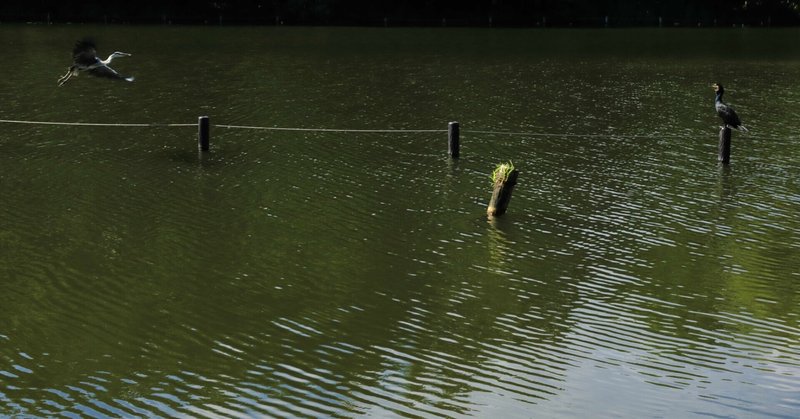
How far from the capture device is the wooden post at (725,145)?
2548 centimetres

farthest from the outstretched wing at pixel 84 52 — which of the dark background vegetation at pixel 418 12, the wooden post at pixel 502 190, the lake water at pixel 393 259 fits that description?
the dark background vegetation at pixel 418 12

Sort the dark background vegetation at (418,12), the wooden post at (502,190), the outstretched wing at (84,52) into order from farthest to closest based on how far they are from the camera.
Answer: the dark background vegetation at (418,12) → the wooden post at (502,190) → the outstretched wing at (84,52)

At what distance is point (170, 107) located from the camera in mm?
34188

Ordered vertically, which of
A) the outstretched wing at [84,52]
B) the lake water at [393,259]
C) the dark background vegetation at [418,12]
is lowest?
the lake water at [393,259]

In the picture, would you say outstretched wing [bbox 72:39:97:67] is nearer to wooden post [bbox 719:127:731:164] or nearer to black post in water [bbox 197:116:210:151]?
black post in water [bbox 197:116:210:151]

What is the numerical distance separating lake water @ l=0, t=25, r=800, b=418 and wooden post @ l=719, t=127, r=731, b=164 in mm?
513

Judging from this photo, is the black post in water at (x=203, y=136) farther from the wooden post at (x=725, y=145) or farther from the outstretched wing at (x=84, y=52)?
the wooden post at (x=725, y=145)

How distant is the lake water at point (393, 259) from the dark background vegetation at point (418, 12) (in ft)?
130

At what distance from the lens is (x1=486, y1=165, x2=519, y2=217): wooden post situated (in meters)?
20.0

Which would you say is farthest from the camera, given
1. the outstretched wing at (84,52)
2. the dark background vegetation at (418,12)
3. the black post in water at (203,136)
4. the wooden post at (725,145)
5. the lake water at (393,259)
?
the dark background vegetation at (418,12)

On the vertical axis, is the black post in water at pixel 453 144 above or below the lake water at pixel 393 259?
Answer: above

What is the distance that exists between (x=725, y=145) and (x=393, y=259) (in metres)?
11.1

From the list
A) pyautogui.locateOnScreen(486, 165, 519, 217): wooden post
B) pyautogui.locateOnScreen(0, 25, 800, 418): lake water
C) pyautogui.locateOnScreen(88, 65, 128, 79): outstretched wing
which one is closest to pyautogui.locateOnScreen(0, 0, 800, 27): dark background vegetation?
pyautogui.locateOnScreen(0, 25, 800, 418): lake water

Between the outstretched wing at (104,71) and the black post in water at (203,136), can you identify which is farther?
the black post in water at (203,136)
